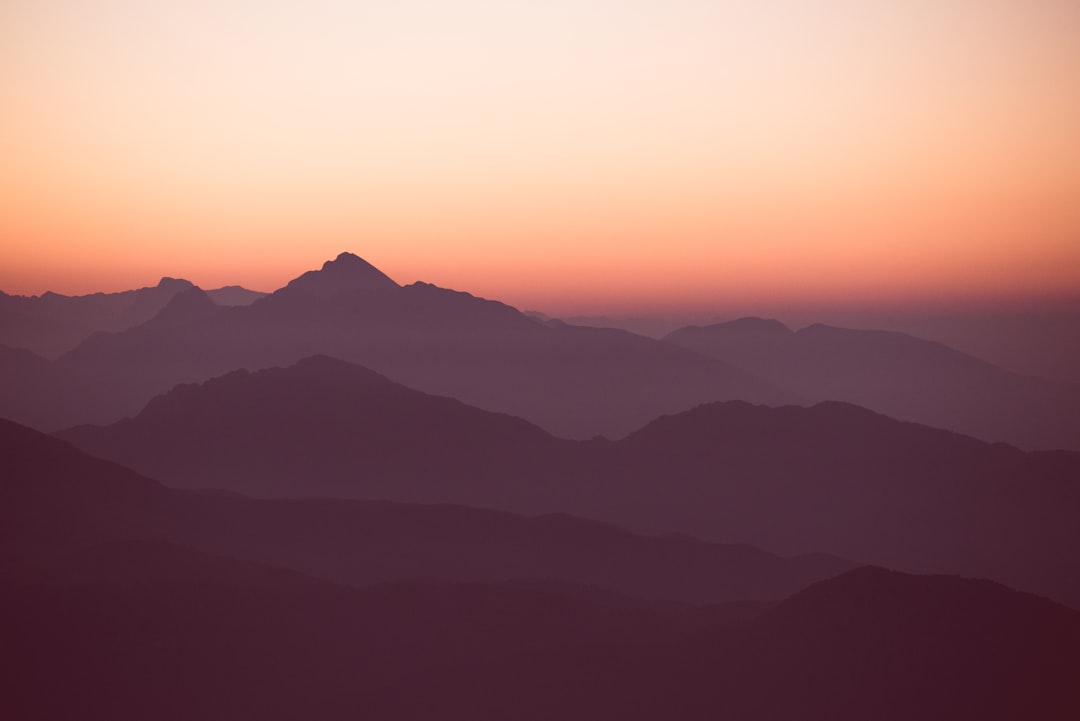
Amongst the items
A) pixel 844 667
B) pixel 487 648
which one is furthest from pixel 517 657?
pixel 844 667

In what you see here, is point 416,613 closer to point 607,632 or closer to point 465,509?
point 607,632

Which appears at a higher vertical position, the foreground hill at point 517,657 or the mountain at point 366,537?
the mountain at point 366,537

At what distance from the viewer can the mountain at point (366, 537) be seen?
12162 cm

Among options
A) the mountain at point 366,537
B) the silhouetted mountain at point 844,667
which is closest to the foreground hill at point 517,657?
the silhouetted mountain at point 844,667

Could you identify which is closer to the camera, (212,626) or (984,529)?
(212,626)

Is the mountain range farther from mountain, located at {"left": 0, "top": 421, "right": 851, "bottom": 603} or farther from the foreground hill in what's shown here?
mountain, located at {"left": 0, "top": 421, "right": 851, "bottom": 603}

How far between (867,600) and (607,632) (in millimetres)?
26608

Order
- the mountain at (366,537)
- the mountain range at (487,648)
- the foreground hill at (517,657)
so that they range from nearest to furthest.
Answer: the foreground hill at (517,657) → the mountain range at (487,648) → the mountain at (366,537)

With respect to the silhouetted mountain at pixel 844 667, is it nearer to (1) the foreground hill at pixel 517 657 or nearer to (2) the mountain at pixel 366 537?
(1) the foreground hill at pixel 517 657

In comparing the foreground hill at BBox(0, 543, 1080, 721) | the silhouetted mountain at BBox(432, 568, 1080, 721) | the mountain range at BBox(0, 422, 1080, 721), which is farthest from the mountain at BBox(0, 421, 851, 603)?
the silhouetted mountain at BBox(432, 568, 1080, 721)

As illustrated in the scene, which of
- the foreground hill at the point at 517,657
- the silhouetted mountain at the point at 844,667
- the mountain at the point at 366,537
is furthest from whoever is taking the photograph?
the mountain at the point at 366,537

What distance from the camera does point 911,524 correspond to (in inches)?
7810

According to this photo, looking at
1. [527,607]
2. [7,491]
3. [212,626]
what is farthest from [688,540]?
[7,491]

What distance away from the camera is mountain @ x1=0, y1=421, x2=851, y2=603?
12162 cm
